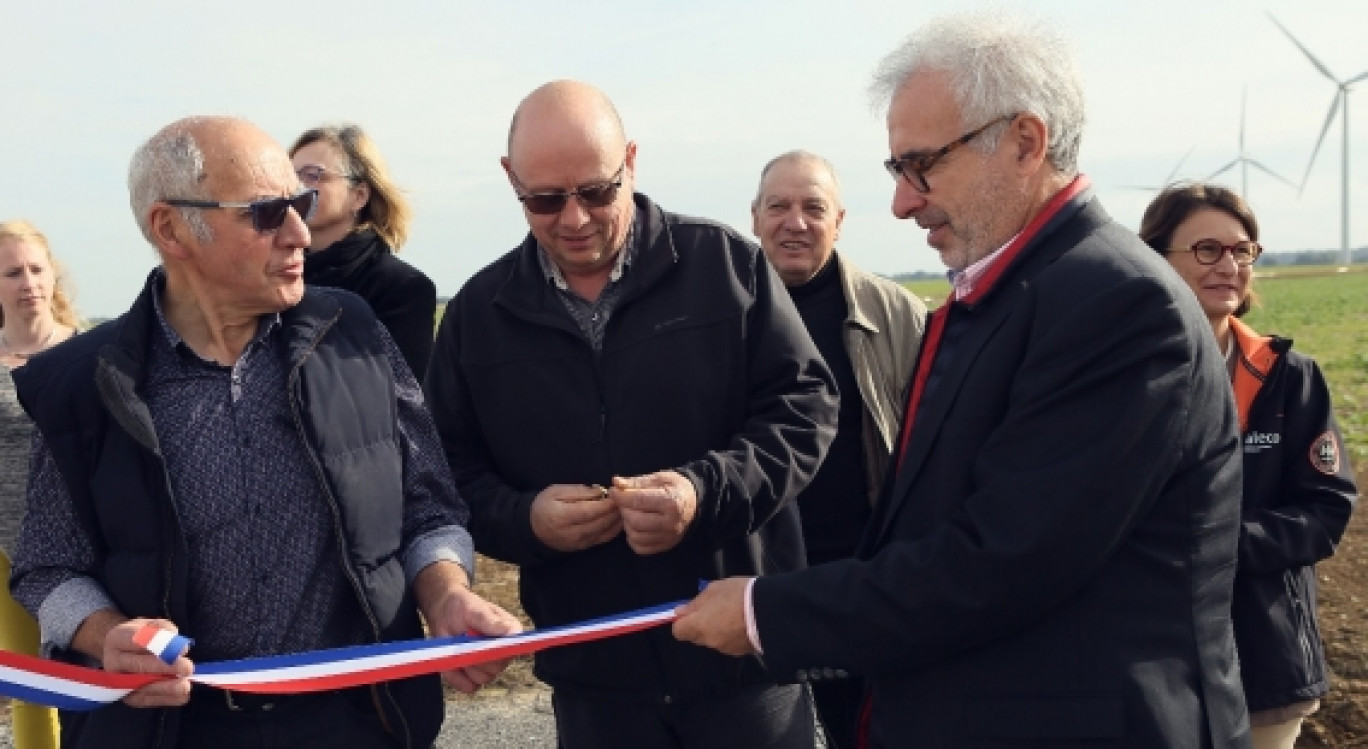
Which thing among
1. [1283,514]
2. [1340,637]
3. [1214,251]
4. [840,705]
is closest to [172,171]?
[840,705]

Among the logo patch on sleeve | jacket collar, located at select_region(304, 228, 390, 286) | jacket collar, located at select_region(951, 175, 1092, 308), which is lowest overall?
the logo patch on sleeve

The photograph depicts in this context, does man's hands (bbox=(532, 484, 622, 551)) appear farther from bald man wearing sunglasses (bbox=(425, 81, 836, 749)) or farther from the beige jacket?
the beige jacket

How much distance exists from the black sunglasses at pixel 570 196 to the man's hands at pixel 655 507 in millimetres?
838

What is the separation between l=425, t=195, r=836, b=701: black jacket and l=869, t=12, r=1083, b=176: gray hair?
123 centimetres

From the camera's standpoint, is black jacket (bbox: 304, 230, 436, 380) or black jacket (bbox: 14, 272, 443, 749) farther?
black jacket (bbox: 304, 230, 436, 380)

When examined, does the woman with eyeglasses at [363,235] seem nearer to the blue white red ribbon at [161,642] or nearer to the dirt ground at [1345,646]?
the blue white red ribbon at [161,642]

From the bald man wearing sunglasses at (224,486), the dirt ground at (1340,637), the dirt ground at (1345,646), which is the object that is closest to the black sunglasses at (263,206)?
the bald man wearing sunglasses at (224,486)

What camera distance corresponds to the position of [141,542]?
2.92 m

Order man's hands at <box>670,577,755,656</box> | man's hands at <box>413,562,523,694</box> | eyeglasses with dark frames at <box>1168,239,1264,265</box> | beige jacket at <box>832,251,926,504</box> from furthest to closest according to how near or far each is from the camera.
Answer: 1. beige jacket at <box>832,251,926,504</box>
2. eyeglasses with dark frames at <box>1168,239,1264,265</box>
3. man's hands at <box>413,562,523,694</box>
4. man's hands at <box>670,577,755,656</box>

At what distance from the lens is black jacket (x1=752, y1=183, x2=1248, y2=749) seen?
2.37 metres

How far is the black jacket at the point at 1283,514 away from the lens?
3781mm

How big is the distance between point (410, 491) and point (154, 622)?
2.51 feet

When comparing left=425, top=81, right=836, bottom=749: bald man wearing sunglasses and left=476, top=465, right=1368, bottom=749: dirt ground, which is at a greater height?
left=425, top=81, right=836, bottom=749: bald man wearing sunglasses

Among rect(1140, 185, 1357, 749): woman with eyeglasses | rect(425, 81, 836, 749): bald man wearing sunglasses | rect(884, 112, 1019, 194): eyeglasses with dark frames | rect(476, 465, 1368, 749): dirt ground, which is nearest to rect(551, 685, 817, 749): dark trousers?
rect(425, 81, 836, 749): bald man wearing sunglasses
